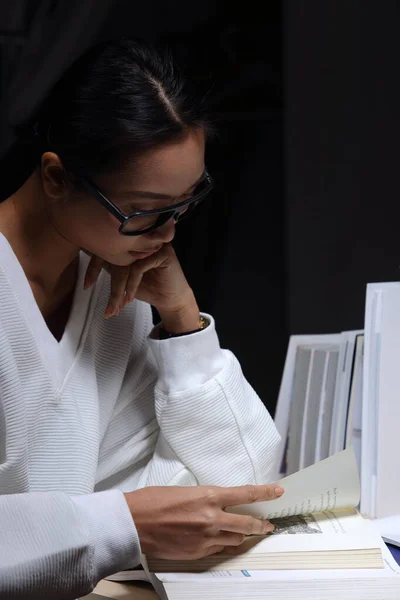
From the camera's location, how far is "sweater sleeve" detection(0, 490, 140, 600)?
0.80 m

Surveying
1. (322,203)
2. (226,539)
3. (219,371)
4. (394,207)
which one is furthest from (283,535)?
(322,203)

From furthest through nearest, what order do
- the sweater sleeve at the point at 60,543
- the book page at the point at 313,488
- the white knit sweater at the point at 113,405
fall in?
the white knit sweater at the point at 113,405 < the book page at the point at 313,488 < the sweater sleeve at the point at 60,543

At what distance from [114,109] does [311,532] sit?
600 mm

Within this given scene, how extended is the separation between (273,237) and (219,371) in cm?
97

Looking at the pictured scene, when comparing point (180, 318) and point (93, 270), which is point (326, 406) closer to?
point (180, 318)

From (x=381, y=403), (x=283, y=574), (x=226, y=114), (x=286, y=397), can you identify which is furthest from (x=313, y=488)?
(x=226, y=114)

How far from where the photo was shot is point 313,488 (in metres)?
1.02

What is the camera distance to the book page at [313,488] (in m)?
1.01

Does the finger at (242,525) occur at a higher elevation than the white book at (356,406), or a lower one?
higher

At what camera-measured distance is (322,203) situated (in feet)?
7.03

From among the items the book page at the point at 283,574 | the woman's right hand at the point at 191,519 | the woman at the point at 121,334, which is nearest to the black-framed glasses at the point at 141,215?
the woman at the point at 121,334

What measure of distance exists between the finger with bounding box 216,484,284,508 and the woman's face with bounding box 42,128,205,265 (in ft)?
1.23

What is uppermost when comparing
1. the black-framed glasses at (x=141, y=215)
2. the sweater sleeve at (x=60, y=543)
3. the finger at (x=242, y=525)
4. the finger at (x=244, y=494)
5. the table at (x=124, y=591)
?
the black-framed glasses at (x=141, y=215)

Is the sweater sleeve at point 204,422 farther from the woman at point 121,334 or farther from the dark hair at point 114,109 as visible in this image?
the dark hair at point 114,109
